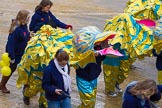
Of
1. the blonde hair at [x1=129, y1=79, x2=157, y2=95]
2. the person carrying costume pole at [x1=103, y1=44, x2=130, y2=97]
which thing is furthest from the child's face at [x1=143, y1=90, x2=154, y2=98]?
the person carrying costume pole at [x1=103, y1=44, x2=130, y2=97]

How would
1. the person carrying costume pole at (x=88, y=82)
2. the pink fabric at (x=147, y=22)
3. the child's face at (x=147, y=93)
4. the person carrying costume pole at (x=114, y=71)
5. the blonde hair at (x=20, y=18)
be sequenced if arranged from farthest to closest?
the pink fabric at (x=147, y=22), the person carrying costume pole at (x=114, y=71), the blonde hair at (x=20, y=18), the person carrying costume pole at (x=88, y=82), the child's face at (x=147, y=93)

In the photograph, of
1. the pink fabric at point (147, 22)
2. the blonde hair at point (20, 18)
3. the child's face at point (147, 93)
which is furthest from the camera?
the pink fabric at point (147, 22)

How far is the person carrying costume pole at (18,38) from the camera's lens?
310 inches

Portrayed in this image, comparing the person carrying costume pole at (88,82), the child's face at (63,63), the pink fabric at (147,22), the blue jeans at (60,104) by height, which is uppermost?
the pink fabric at (147,22)

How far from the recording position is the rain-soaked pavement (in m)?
8.27

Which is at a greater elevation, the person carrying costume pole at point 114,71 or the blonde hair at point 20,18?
the blonde hair at point 20,18

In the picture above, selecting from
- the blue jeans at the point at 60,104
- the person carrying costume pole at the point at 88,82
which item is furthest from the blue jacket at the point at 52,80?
the person carrying costume pole at the point at 88,82

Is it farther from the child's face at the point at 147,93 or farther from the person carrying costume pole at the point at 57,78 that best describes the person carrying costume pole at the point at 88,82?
the child's face at the point at 147,93

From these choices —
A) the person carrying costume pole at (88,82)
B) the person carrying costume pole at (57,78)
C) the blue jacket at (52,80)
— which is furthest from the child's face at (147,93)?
the person carrying costume pole at (88,82)

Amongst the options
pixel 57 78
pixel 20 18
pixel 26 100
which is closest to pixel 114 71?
pixel 26 100

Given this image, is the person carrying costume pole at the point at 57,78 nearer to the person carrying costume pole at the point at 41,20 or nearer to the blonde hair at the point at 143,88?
the blonde hair at the point at 143,88

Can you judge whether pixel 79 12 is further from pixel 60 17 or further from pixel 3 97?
pixel 3 97

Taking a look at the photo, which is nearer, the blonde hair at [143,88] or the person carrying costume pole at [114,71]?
the blonde hair at [143,88]

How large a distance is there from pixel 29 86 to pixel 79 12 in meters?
9.50
